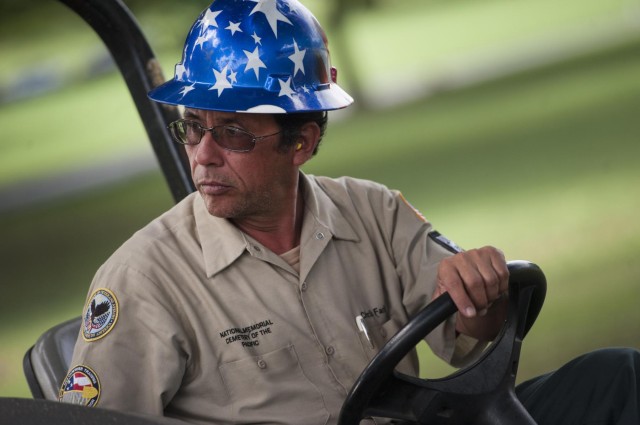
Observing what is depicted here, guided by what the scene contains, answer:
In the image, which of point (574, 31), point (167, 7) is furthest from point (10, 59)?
point (574, 31)

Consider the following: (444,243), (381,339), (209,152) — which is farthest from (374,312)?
(209,152)

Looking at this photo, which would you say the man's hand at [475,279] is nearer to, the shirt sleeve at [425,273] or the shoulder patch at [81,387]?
the shirt sleeve at [425,273]

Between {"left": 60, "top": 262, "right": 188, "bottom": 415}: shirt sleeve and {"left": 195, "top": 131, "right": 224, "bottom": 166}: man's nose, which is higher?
{"left": 195, "top": 131, "right": 224, "bottom": 166}: man's nose

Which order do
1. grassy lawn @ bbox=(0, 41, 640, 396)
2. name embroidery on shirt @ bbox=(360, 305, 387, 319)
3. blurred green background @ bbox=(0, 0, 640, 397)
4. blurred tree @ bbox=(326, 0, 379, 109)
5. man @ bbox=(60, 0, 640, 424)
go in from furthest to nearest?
blurred tree @ bbox=(326, 0, 379, 109) → blurred green background @ bbox=(0, 0, 640, 397) → grassy lawn @ bbox=(0, 41, 640, 396) → name embroidery on shirt @ bbox=(360, 305, 387, 319) → man @ bbox=(60, 0, 640, 424)

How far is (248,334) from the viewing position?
6.63 ft

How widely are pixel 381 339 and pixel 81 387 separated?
532 mm

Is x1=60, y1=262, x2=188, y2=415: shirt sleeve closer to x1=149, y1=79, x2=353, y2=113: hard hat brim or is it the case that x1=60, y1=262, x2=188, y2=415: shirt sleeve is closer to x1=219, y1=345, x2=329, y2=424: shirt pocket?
x1=219, y1=345, x2=329, y2=424: shirt pocket

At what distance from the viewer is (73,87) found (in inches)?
344

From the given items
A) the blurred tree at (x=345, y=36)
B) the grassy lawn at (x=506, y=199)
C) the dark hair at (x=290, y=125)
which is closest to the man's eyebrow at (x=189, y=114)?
the dark hair at (x=290, y=125)

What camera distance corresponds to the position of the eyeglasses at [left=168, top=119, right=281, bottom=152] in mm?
2021

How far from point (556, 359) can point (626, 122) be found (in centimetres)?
252

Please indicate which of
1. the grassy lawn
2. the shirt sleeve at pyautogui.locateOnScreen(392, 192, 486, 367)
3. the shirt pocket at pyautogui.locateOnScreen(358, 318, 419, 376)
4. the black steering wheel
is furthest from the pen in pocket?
the grassy lawn

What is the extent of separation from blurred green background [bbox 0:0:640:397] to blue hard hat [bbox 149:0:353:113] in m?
1.99

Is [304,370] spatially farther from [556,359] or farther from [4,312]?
[4,312]
